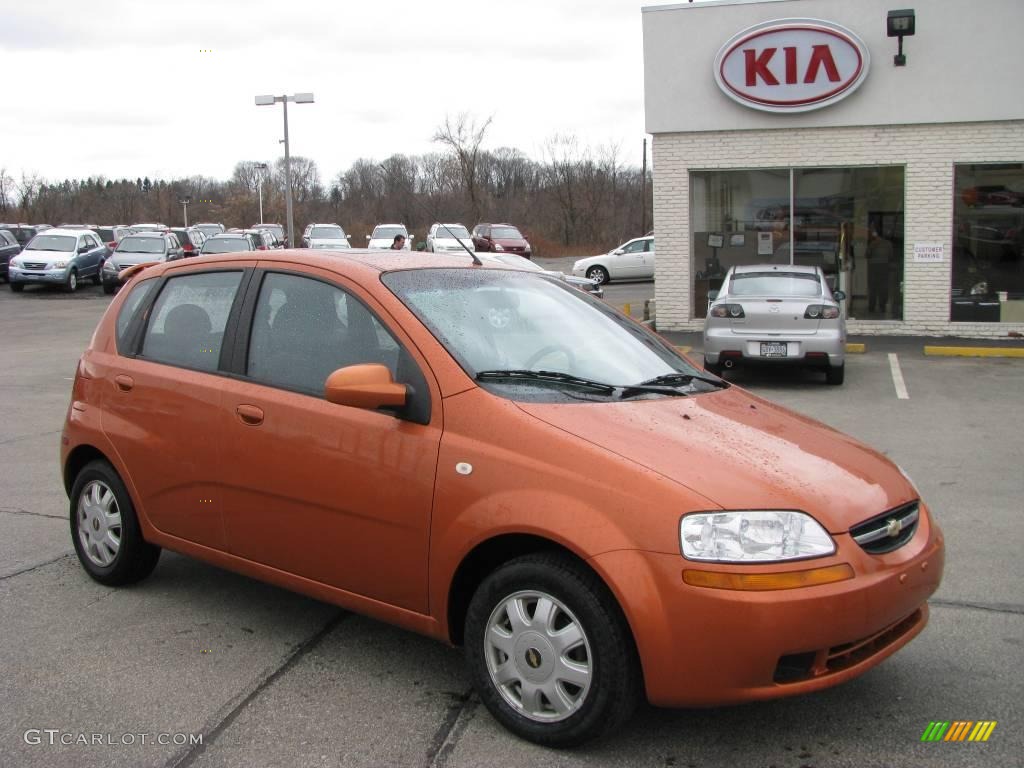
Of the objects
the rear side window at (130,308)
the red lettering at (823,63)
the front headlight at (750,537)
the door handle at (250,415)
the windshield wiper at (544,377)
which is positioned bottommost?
the front headlight at (750,537)

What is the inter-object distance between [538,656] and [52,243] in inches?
1249

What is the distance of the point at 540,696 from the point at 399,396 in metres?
1.16

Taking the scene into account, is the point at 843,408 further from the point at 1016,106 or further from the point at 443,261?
the point at 1016,106

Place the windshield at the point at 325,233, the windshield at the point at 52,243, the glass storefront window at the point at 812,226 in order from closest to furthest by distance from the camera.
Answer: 1. the glass storefront window at the point at 812,226
2. the windshield at the point at 52,243
3. the windshield at the point at 325,233

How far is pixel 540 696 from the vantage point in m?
3.42

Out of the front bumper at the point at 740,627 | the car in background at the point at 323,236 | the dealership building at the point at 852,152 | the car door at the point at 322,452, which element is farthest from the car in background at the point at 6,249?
the front bumper at the point at 740,627

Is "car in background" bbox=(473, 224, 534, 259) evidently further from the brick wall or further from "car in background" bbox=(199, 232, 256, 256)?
the brick wall

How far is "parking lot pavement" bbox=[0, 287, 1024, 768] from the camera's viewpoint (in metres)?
3.40

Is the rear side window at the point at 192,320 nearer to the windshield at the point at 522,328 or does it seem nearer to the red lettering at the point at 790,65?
the windshield at the point at 522,328

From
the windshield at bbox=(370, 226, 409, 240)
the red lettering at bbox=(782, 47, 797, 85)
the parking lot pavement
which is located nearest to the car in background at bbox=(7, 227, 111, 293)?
the windshield at bbox=(370, 226, 409, 240)

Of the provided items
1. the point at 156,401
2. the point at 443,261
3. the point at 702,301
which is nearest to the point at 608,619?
the point at 443,261

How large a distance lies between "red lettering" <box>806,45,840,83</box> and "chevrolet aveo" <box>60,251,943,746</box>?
13.5 m

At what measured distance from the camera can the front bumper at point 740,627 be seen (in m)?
3.08

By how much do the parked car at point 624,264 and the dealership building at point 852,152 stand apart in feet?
53.6
